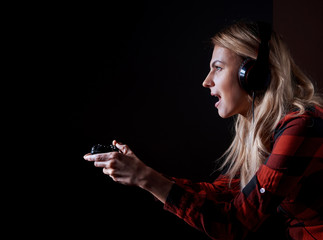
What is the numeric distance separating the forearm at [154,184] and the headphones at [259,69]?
1.37 ft

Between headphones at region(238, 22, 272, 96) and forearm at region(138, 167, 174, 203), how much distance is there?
0.42m

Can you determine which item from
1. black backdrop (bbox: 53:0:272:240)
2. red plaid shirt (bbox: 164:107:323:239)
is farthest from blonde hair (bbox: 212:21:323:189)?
black backdrop (bbox: 53:0:272:240)

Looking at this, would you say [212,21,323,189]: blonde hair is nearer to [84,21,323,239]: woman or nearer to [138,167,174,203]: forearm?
[84,21,323,239]: woman

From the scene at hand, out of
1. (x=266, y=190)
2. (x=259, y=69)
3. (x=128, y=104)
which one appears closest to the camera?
(x=266, y=190)

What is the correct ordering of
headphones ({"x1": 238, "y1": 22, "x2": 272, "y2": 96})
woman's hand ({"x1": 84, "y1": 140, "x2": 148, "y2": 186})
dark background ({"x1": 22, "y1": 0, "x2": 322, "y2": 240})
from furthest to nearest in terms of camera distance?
dark background ({"x1": 22, "y1": 0, "x2": 322, "y2": 240}) → headphones ({"x1": 238, "y1": 22, "x2": 272, "y2": 96}) → woman's hand ({"x1": 84, "y1": 140, "x2": 148, "y2": 186})

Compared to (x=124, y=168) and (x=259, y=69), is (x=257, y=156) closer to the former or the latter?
(x=259, y=69)

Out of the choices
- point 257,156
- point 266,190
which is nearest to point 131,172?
point 266,190

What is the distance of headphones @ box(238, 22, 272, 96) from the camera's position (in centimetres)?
80

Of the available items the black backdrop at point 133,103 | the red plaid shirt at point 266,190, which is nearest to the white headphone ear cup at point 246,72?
the red plaid shirt at point 266,190

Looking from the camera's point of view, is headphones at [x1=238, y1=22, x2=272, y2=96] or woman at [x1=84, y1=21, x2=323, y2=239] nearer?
woman at [x1=84, y1=21, x2=323, y2=239]

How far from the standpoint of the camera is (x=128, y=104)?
1069mm

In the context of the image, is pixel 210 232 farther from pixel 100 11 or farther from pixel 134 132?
pixel 100 11

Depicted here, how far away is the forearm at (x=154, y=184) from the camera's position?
2.12ft

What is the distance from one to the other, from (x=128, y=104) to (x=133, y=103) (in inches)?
0.9
